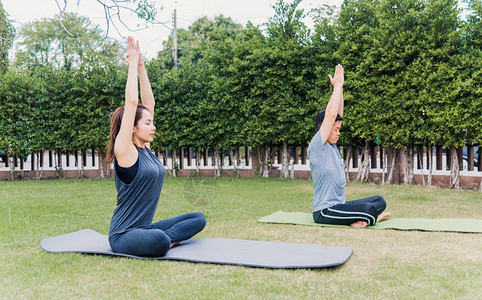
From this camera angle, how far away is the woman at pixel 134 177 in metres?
3.19

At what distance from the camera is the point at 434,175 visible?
908cm

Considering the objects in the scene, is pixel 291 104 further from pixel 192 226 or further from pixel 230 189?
pixel 192 226

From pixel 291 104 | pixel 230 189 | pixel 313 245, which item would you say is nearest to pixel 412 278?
pixel 313 245

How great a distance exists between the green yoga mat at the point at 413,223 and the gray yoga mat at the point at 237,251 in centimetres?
117

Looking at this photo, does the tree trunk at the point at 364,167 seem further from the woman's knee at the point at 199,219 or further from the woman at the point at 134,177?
the woman at the point at 134,177

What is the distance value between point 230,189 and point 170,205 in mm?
2032

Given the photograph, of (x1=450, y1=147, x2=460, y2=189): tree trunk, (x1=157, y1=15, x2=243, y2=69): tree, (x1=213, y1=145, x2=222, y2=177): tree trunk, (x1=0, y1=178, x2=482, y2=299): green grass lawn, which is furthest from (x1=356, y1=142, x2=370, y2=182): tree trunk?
(x1=157, y1=15, x2=243, y2=69): tree

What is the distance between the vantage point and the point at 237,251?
11.8 feet

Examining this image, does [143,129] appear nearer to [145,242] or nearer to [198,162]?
[145,242]

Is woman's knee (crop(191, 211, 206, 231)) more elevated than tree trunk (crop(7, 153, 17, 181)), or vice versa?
tree trunk (crop(7, 153, 17, 181))

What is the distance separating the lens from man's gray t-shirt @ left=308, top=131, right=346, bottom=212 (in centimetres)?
476

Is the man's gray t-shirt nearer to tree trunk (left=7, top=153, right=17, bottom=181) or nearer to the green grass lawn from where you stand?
the green grass lawn

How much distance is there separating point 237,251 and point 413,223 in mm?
2222

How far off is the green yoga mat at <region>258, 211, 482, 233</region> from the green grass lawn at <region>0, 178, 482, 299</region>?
18cm
